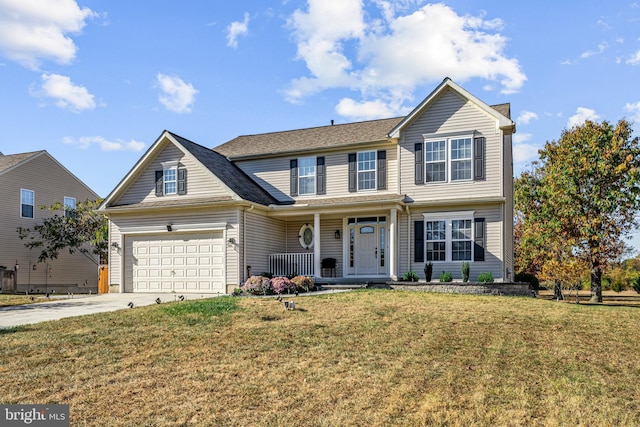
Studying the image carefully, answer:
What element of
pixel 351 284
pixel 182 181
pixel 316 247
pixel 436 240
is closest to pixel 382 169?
pixel 436 240

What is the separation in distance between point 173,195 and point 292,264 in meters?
5.11

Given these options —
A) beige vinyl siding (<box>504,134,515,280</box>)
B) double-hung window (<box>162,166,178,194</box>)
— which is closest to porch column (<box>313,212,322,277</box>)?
double-hung window (<box>162,166,178,194</box>)

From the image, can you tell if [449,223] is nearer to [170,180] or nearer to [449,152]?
[449,152]

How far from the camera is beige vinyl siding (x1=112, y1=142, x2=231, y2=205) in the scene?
19469mm

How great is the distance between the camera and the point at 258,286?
16688 mm

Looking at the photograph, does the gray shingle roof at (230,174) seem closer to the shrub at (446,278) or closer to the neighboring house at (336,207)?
the neighboring house at (336,207)

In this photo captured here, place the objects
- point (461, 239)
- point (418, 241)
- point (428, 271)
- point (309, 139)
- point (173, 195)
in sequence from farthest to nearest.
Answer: point (309, 139)
point (173, 195)
point (418, 241)
point (461, 239)
point (428, 271)

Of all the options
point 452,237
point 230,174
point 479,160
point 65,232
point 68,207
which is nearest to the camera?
point 479,160

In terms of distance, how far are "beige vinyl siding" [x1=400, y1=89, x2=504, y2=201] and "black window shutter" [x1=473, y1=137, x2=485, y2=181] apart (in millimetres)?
136

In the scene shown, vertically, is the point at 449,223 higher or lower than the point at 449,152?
lower

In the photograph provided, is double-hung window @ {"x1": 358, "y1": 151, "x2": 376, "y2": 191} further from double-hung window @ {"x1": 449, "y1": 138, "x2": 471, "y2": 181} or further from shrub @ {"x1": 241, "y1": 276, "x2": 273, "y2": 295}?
shrub @ {"x1": 241, "y1": 276, "x2": 273, "y2": 295}

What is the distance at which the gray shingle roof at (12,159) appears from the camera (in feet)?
86.2

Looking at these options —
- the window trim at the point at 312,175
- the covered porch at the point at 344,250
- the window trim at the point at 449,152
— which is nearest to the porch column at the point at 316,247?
the covered porch at the point at 344,250

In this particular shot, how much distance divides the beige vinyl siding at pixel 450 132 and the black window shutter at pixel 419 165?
0.48 ft
